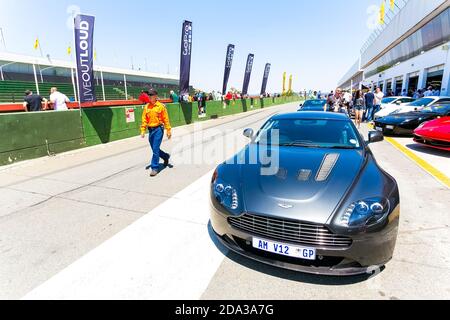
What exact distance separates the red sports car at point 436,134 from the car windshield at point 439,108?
2845 mm

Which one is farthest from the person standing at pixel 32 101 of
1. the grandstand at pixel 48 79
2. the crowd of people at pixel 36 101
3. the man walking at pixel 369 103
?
the grandstand at pixel 48 79

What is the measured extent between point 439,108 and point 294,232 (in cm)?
1059

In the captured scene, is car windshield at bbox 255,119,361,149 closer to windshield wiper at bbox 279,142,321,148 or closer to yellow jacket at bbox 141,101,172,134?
windshield wiper at bbox 279,142,321,148

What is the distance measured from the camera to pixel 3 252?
117 inches

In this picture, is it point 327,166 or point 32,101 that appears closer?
point 327,166

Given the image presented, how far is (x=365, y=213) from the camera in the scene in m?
2.25

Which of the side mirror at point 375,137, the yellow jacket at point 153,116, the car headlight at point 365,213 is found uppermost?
the yellow jacket at point 153,116

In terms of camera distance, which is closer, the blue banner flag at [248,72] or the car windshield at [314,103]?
the car windshield at [314,103]

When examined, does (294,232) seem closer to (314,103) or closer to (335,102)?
(314,103)

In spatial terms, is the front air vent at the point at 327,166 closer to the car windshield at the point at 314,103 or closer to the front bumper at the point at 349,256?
the front bumper at the point at 349,256

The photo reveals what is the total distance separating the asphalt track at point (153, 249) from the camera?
7.68 ft

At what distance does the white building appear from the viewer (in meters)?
20.8

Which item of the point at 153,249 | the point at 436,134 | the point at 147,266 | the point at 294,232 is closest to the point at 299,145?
the point at 294,232

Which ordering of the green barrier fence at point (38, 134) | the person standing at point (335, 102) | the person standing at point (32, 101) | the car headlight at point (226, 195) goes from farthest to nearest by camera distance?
the person standing at point (335, 102), the person standing at point (32, 101), the green barrier fence at point (38, 134), the car headlight at point (226, 195)
